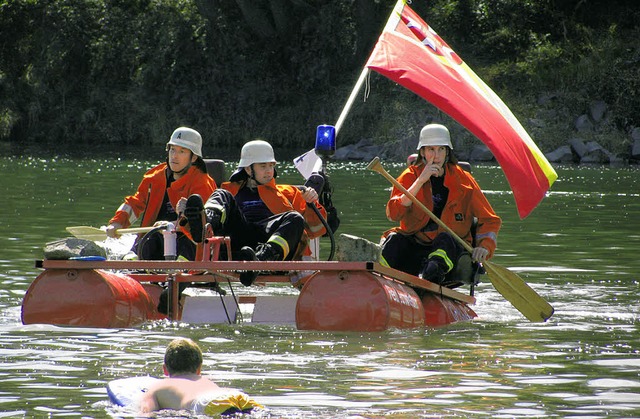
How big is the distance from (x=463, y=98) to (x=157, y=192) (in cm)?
284

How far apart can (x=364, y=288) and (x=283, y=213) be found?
1.57m

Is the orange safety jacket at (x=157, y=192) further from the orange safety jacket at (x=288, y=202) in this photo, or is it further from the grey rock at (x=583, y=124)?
the grey rock at (x=583, y=124)

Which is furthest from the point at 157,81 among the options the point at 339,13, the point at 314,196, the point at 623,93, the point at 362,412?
the point at 362,412

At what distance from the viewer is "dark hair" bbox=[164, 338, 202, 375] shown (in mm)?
8156

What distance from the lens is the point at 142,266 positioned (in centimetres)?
1154

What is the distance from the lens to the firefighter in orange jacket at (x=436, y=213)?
13031 mm

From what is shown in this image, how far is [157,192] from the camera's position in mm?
13664

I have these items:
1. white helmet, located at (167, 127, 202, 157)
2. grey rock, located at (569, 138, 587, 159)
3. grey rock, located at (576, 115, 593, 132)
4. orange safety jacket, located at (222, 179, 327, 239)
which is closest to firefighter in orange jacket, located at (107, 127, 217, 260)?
white helmet, located at (167, 127, 202, 157)

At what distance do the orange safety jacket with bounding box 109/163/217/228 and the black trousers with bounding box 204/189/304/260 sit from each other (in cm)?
60

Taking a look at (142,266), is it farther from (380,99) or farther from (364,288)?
(380,99)

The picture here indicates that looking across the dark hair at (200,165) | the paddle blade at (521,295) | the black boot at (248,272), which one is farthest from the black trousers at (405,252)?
the dark hair at (200,165)

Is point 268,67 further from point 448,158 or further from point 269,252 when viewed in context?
point 269,252

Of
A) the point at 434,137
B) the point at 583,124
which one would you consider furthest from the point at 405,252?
the point at 583,124

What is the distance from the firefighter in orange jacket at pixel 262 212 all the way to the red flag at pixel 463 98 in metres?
1.50
